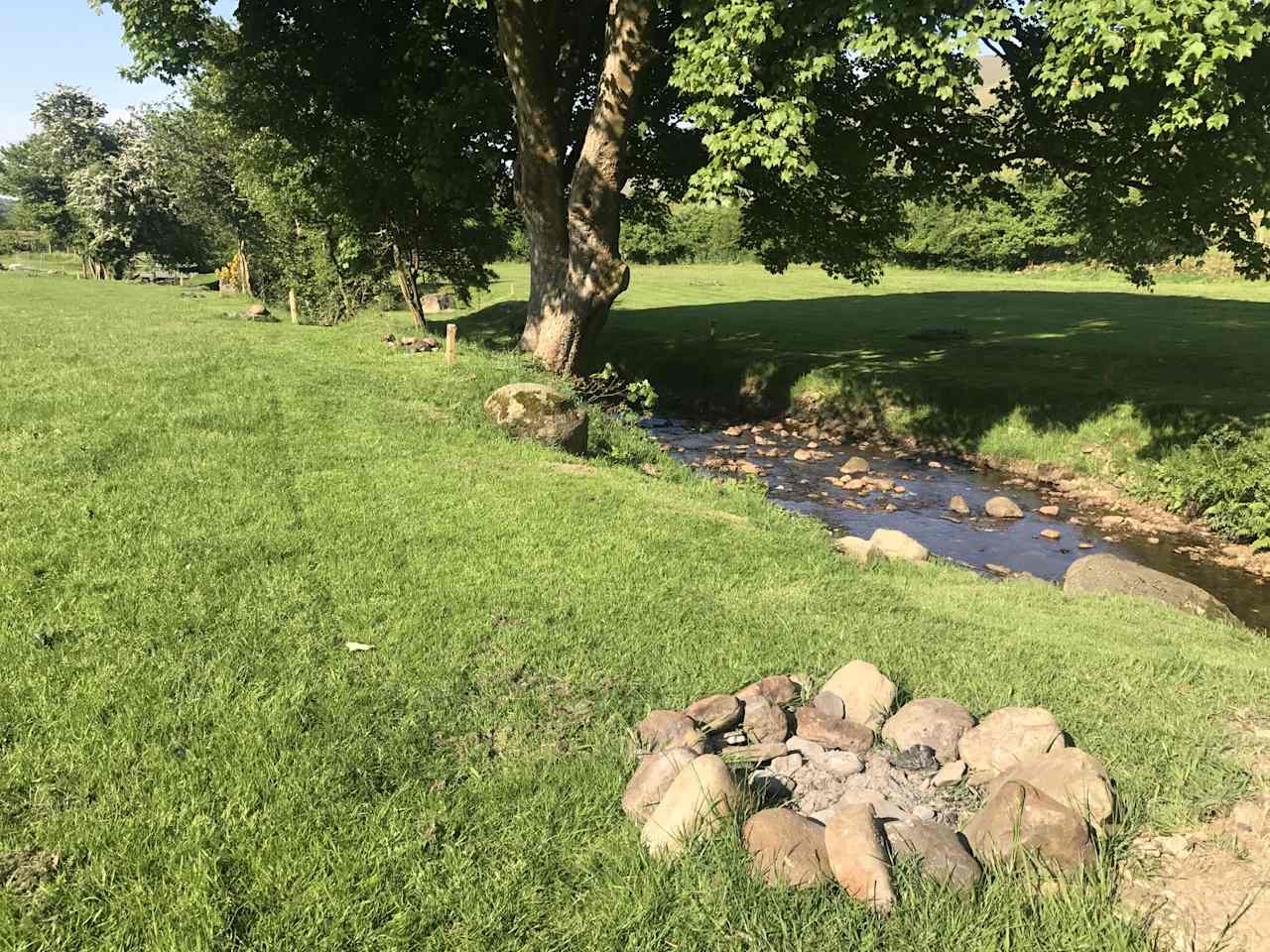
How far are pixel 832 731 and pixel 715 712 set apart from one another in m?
0.83

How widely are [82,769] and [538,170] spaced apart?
15.2 m

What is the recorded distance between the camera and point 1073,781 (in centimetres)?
459

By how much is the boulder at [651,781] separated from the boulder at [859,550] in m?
5.53

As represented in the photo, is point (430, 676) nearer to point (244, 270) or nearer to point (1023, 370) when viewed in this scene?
point (1023, 370)

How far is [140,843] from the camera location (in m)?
4.20

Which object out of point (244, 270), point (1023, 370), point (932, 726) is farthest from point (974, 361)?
point (244, 270)

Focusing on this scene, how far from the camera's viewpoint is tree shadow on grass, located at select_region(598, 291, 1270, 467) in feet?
66.0

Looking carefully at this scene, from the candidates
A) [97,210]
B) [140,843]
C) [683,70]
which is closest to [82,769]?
[140,843]

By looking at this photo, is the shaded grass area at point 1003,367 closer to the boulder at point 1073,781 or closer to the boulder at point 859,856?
the boulder at point 1073,781

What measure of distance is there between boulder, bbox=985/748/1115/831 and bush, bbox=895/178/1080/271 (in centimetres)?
6019

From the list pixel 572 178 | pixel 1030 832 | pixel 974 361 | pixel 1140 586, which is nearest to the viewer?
→ pixel 1030 832

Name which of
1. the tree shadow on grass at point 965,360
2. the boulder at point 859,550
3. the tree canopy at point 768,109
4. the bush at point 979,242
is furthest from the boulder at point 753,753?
the bush at point 979,242

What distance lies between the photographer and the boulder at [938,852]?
413 centimetres

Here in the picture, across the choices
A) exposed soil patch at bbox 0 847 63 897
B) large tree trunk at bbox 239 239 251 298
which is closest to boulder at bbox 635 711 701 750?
exposed soil patch at bbox 0 847 63 897
